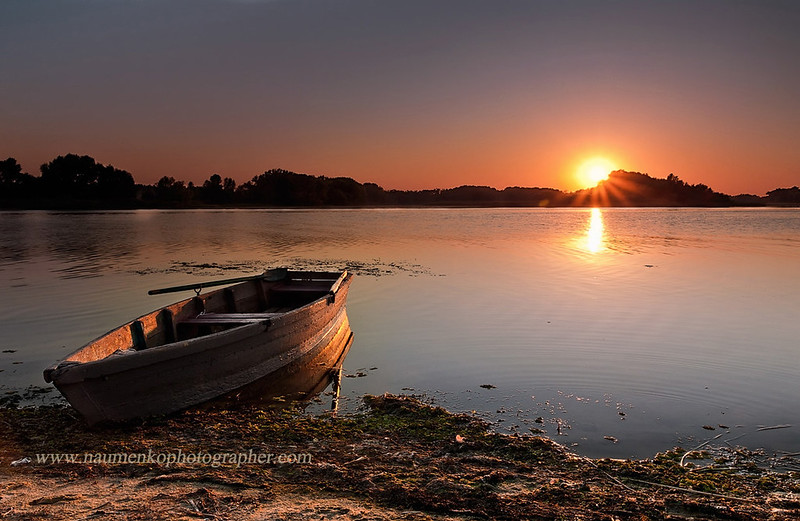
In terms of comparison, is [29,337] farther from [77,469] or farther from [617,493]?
[617,493]

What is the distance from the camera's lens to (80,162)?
121 meters

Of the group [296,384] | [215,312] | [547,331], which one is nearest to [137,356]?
[296,384]

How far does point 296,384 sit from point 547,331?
5.86m

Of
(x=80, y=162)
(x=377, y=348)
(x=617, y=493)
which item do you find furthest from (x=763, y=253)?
(x=80, y=162)

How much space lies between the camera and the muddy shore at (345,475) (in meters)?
4.64

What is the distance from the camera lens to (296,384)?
8781 millimetres

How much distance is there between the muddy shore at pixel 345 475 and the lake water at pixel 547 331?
81cm

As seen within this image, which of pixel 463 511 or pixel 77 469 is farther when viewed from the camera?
pixel 77 469

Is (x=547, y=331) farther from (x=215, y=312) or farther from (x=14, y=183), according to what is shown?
(x=14, y=183)

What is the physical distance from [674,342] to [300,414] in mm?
7856

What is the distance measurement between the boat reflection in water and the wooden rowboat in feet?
0.09

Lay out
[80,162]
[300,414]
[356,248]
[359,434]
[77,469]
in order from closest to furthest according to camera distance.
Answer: [77,469] < [359,434] < [300,414] < [356,248] < [80,162]

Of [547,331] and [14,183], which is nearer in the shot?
[547,331]

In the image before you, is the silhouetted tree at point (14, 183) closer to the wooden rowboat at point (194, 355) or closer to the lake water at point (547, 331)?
the lake water at point (547, 331)
